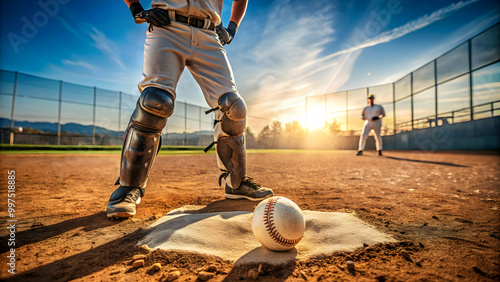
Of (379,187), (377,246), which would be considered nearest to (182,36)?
(377,246)

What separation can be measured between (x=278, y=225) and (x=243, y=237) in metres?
0.29

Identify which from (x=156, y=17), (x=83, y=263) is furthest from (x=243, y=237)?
(x=156, y=17)

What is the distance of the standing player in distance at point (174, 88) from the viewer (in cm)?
164

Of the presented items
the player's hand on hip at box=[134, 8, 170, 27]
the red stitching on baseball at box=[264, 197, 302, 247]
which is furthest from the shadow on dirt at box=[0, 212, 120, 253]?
the player's hand on hip at box=[134, 8, 170, 27]

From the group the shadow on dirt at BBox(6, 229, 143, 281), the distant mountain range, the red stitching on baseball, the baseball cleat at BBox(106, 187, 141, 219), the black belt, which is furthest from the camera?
the distant mountain range

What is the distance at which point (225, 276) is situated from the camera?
896 millimetres

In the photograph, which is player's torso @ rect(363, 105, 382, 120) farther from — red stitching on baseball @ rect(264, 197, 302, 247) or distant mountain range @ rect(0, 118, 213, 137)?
distant mountain range @ rect(0, 118, 213, 137)

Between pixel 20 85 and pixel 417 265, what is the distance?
20479 millimetres

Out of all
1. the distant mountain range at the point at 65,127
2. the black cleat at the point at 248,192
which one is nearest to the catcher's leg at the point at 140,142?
the black cleat at the point at 248,192

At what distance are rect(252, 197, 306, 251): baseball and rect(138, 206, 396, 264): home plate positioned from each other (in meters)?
0.05

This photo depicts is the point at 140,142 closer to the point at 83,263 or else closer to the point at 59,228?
the point at 59,228

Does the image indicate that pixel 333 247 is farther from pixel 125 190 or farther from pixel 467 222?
pixel 125 190

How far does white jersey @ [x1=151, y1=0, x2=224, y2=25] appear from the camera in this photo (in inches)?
66.2

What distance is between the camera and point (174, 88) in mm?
1743
